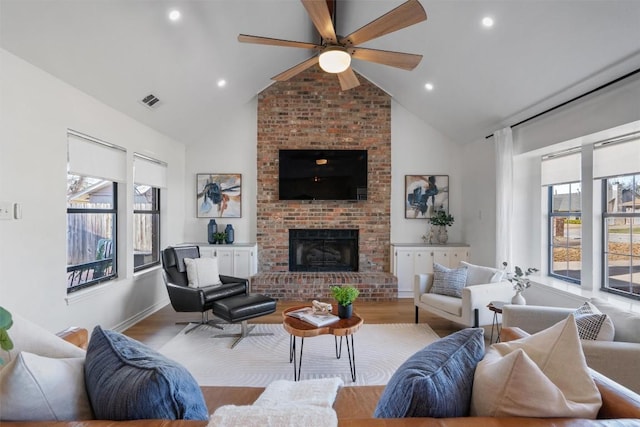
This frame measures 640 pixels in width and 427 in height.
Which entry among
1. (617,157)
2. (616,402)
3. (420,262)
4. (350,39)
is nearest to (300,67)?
(350,39)

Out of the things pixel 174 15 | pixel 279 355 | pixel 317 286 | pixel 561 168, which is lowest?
pixel 279 355

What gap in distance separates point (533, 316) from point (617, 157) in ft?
6.07

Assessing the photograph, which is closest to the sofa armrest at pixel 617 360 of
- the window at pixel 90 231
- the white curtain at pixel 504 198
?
the white curtain at pixel 504 198

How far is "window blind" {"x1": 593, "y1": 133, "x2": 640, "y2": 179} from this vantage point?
113 inches

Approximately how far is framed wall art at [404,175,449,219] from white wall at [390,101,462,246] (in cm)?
7

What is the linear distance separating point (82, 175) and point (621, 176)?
513 centimetres

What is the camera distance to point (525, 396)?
0.99 metres

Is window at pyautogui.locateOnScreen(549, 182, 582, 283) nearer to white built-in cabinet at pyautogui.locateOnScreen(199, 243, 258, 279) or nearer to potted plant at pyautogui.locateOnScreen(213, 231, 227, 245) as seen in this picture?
white built-in cabinet at pyautogui.locateOnScreen(199, 243, 258, 279)

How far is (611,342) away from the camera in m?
1.85

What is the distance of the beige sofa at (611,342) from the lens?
1.75 meters

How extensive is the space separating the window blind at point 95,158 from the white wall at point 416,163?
3.98 meters

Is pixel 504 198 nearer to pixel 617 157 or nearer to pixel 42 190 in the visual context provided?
pixel 617 157

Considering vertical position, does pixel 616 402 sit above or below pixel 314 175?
below

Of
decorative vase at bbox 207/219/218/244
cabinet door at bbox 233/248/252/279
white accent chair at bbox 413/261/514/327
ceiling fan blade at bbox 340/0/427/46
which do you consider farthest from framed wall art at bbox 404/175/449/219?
ceiling fan blade at bbox 340/0/427/46
